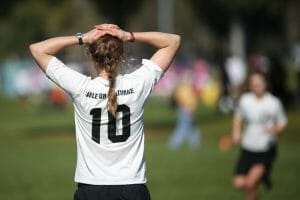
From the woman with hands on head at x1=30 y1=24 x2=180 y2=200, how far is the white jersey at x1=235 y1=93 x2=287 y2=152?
22.6 feet

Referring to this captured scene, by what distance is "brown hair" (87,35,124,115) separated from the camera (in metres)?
6.46

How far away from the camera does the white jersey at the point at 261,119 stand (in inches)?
526

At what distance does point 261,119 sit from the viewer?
13336 millimetres

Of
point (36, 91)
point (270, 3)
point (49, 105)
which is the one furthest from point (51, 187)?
point (36, 91)

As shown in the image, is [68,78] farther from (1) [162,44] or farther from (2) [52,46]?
(1) [162,44]

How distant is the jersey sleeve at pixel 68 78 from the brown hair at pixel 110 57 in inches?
6.4

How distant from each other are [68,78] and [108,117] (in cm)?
40

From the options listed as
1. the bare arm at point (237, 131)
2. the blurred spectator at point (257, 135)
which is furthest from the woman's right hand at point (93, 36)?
the bare arm at point (237, 131)

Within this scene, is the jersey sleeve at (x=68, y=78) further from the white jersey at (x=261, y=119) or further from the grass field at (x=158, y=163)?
the grass field at (x=158, y=163)

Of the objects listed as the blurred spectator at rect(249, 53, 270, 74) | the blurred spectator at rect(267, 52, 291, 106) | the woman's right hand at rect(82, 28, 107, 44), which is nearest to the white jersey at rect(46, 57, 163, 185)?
the woman's right hand at rect(82, 28, 107, 44)

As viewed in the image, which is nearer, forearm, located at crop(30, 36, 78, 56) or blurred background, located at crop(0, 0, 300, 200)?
forearm, located at crop(30, 36, 78, 56)

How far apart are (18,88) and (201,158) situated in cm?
4716

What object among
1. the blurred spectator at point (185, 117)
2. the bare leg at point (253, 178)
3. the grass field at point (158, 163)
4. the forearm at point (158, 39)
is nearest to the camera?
the forearm at point (158, 39)

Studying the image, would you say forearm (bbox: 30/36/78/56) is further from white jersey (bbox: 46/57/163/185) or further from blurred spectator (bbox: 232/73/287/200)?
blurred spectator (bbox: 232/73/287/200)
